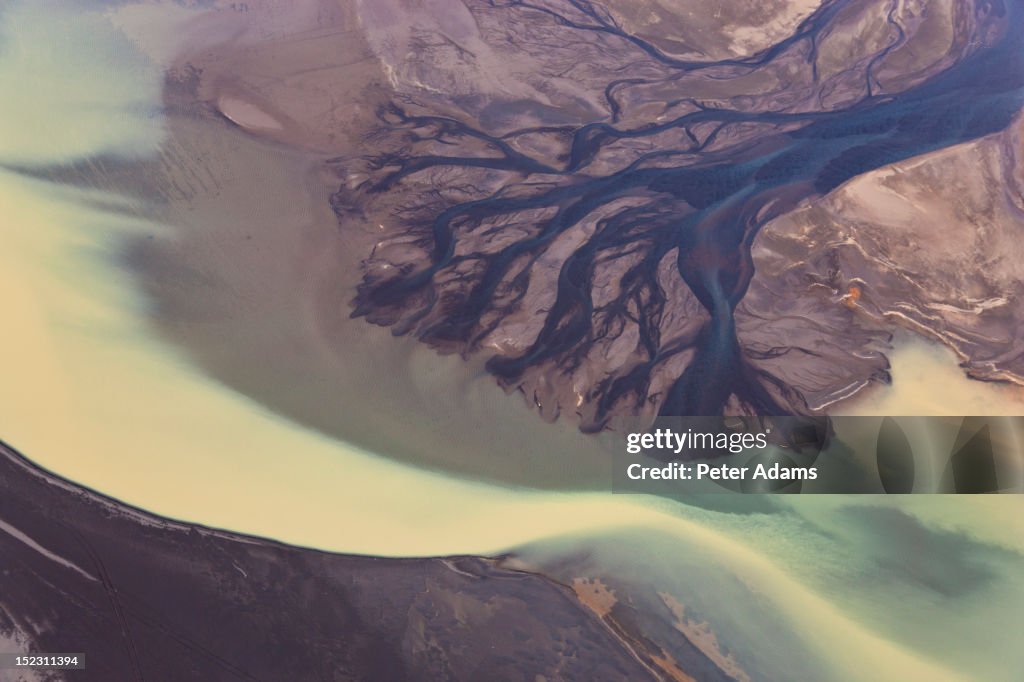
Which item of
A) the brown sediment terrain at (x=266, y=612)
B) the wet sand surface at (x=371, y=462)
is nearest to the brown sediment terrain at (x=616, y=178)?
the wet sand surface at (x=371, y=462)

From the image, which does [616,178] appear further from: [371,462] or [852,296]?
[371,462]

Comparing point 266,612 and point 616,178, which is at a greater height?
point 616,178

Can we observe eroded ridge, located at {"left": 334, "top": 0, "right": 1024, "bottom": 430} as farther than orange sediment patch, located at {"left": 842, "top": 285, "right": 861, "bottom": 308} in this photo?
No

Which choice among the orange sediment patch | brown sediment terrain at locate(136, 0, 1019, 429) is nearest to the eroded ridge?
brown sediment terrain at locate(136, 0, 1019, 429)

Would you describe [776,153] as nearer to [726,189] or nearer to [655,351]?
[726,189]

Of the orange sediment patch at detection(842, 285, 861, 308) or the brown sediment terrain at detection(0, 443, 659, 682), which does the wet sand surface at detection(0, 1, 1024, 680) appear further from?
the orange sediment patch at detection(842, 285, 861, 308)

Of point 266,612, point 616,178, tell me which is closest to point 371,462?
point 266,612

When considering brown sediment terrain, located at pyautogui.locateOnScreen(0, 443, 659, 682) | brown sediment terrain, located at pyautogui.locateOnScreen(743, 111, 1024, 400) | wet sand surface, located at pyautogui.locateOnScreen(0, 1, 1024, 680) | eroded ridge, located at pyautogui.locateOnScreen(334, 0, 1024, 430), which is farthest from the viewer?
brown sediment terrain, located at pyautogui.locateOnScreen(743, 111, 1024, 400)
